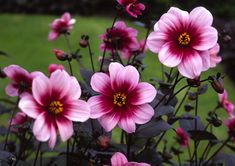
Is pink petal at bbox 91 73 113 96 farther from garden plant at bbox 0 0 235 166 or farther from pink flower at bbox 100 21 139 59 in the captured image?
pink flower at bbox 100 21 139 59

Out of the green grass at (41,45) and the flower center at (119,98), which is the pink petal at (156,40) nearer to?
the flower center at (119,98)

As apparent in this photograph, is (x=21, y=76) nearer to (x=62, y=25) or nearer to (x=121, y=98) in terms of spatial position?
(x=121, y=98)

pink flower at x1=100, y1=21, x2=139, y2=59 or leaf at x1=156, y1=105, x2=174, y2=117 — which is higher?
pink flower at x1=100, y1=21, x2=139, y2=59

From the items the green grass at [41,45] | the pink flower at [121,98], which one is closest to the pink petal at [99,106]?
the pink flower at [121,98]

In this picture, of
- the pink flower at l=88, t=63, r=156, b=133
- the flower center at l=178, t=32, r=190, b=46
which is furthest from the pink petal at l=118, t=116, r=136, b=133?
the flower center at l=178, t=32, r=190, b=46

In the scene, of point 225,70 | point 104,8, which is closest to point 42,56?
point 225,70

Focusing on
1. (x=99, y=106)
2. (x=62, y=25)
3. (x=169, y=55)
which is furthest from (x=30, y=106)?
(x=62, y=25)
